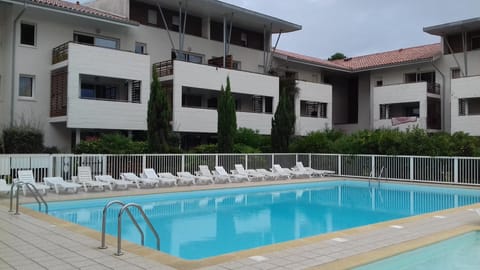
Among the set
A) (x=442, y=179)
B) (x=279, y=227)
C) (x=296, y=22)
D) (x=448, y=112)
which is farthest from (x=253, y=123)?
(x=279, y=227)

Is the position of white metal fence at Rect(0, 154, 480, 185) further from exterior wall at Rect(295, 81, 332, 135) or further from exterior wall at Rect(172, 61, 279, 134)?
exterior wall at Rect(295, 81, 332, 135)

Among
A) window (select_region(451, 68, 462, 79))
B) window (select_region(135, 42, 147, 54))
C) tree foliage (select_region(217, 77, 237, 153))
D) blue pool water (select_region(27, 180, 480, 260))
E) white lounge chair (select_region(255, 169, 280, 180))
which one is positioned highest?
window (select_region(135, 42, 147, 54))

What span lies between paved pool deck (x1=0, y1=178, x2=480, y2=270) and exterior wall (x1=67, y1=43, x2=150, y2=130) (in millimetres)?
11362

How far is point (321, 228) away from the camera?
38.6ft

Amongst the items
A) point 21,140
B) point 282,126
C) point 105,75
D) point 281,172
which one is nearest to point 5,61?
point 21,140

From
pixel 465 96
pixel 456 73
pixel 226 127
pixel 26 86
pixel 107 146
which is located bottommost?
pixel 107 146

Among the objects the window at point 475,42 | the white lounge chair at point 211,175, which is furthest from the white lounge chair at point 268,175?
the window at point 475,42

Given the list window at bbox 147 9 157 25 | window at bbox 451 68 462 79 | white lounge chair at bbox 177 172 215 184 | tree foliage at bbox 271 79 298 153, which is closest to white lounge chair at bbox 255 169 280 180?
white lounge chair at bbox 177 172 215 184

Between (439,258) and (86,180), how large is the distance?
12664mm

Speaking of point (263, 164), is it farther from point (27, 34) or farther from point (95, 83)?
point (27, 34)

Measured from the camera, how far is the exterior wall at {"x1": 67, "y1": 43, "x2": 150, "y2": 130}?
2152 cm

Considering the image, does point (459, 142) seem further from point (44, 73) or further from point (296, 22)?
point (44, 73)

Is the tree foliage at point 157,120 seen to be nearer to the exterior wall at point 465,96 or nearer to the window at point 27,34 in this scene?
the window at point 27,34

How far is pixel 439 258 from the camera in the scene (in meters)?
8.05
